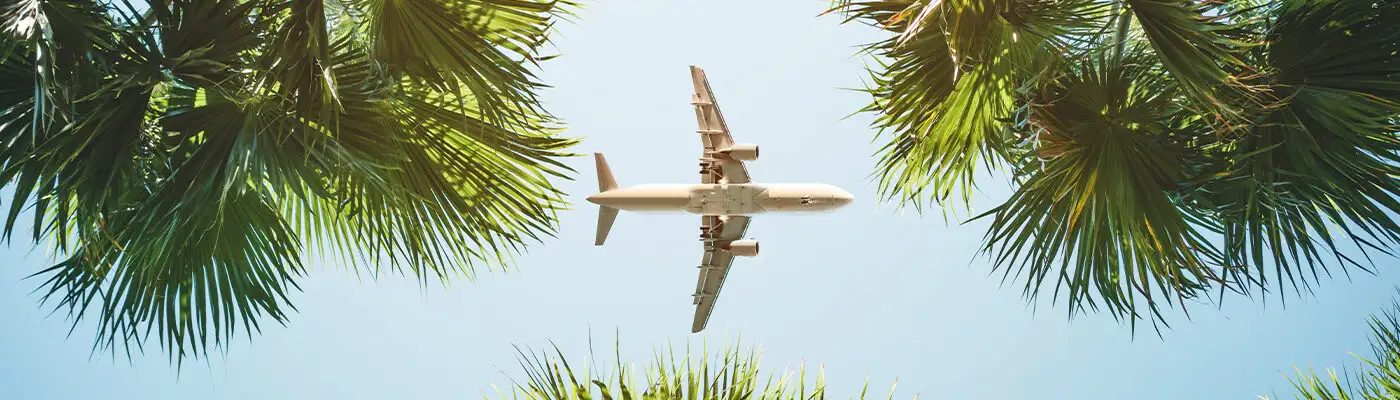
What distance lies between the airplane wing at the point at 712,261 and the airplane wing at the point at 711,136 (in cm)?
→ 51

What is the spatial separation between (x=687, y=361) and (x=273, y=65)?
84.8 inches

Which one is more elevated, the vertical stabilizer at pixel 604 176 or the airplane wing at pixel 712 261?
the vertical stabilizer at pixel 604 176

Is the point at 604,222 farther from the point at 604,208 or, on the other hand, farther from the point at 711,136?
the point at 711,136

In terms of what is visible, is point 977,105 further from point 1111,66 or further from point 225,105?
point 225,105

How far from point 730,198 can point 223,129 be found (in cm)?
584

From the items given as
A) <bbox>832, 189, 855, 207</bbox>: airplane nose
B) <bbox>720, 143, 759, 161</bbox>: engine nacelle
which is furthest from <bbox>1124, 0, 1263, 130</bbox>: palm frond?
<bbox>720, 143, 759, 161</bbox>: engine nacelle

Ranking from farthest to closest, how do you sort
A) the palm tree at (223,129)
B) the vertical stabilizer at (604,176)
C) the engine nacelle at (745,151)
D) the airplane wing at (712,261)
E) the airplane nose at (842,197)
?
the airplane wing at (712,261) < the vertical stabilizer at (604,176) < the engine nacelle at (745,151) < the airplane nose at (842,197) < the palm tree at (223,129)

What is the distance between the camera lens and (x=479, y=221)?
510 cm

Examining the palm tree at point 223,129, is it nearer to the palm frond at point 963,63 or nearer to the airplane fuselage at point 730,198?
the palm frond at point 963,63

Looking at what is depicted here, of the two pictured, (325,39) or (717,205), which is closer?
(325,39)

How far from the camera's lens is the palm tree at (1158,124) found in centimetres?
437

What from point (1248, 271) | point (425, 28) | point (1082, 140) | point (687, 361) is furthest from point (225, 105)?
point (1248, 271)

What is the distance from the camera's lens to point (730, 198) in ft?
32.3

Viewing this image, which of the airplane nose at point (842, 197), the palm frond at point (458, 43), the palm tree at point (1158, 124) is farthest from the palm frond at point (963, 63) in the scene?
the airplane nose at point (842, 197)
